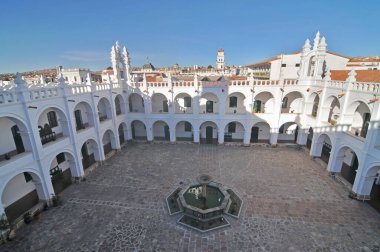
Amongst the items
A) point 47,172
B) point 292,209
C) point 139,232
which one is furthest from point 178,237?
point 47,172

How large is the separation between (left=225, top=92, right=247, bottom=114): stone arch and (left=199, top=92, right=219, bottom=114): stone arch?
1.53 metres

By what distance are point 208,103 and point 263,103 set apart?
24.8 feet

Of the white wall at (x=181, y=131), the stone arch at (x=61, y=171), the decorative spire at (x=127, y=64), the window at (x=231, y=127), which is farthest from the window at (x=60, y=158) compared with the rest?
the window at (x=231, y=127)

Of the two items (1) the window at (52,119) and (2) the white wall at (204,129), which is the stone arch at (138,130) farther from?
(1) the window at (52,119)

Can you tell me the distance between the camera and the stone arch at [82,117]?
19445 millimetres

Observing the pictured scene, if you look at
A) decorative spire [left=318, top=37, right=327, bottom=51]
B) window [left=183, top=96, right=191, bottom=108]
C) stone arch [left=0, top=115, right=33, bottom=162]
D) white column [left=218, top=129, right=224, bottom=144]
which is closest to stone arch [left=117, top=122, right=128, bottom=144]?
window [left=183, top=96, right=191, bottom=108]

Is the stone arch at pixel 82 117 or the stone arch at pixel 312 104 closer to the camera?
the stone arch at pixel 82 117

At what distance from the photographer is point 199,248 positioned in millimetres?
10992

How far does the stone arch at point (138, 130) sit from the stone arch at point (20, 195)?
14.7m

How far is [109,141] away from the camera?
2605 centimetres

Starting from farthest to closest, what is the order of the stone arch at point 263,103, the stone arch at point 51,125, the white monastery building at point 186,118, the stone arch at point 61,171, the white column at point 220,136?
the white column at point 220,136, the stone arch at point 263,103, the stone arch at point 61,171, the stone arch at point 51,125, the white monastery building at point 186,118

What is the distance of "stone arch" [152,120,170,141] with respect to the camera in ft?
93.2

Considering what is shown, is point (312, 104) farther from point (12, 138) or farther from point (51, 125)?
point (12, 138)

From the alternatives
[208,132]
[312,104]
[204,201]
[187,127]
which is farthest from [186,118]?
[312,104]
